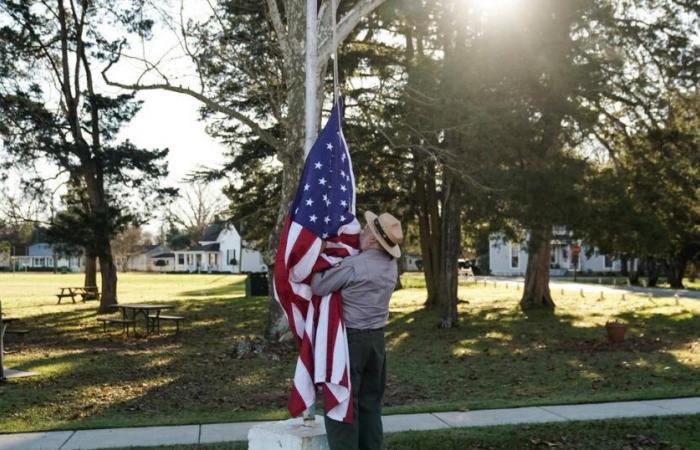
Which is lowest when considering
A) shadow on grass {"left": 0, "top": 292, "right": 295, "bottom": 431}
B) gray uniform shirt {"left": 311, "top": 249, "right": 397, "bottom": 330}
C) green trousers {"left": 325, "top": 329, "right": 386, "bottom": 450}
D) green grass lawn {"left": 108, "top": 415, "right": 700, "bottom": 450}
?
shadow on grass {"left": 0, "top": 292, "right": 295, "bottom": 431}

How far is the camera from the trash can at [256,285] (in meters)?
38.2

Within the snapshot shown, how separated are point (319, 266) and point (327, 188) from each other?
746 mm

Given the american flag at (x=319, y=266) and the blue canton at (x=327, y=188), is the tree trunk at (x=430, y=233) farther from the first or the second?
the american flag at (x=319, y=266)

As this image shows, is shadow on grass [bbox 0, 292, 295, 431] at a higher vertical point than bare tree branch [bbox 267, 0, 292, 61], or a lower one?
lower

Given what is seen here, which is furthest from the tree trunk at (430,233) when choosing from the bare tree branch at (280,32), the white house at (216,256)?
the white house at (216,256)

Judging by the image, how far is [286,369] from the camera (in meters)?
13.7

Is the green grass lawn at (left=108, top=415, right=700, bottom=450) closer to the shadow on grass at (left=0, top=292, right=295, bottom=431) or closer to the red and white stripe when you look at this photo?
the red and white stripe

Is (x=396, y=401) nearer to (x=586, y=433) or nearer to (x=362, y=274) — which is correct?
(x=586, y=433)

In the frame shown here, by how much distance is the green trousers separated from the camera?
17.3 ft

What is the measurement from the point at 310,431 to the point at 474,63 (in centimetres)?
1420

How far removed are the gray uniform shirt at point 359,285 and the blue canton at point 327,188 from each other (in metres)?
0.40

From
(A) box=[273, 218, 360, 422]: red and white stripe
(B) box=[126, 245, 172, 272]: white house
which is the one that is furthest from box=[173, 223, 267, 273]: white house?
(A) box=[273, 218, 360, 422]: red and white stripe

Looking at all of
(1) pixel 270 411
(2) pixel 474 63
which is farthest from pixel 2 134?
(1) pixel 270 411

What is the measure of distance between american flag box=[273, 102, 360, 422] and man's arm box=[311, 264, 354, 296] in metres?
0.06
